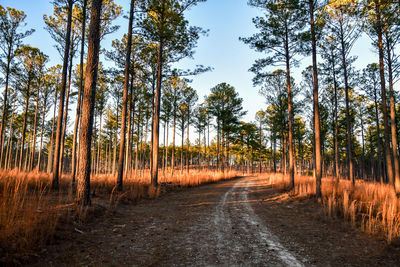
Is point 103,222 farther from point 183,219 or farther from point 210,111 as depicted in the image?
point 210,111

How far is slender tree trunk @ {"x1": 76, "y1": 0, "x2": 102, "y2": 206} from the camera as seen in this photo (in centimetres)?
530

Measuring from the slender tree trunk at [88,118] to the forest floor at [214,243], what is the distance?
1025 mm

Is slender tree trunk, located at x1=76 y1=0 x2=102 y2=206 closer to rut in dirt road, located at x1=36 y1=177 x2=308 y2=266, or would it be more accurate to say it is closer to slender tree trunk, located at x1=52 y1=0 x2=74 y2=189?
rut in dirt road, located at x1=36 y1=177 x2=308 y2=266

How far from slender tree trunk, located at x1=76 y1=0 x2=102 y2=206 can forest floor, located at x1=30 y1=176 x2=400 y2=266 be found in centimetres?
102

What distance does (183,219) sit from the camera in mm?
5391

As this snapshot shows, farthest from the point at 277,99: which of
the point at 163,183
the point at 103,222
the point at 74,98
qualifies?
the point at 74,98

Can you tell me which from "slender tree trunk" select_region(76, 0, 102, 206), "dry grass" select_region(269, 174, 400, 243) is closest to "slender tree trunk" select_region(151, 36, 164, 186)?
"slender tree trunk" select_region(76, 0, 102, 206)

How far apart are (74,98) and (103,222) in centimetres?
1667

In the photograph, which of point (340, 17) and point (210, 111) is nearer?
point (340, 17)

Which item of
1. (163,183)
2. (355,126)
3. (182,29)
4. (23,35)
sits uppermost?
(23,35)

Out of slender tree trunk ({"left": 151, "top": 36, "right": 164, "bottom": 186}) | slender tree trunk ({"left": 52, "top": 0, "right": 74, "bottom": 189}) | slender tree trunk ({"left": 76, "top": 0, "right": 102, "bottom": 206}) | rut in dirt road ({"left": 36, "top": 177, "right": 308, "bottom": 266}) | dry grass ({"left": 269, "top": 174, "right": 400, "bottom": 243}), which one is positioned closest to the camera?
rut in dirt road ({"left": 36, "top": 177, "right": 308, "bottom": 266})

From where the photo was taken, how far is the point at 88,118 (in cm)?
556

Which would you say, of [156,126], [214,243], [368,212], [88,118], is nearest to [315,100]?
[368,212]

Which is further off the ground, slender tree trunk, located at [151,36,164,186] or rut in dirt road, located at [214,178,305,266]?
slender tree trunk, located at [151,36,164,186]
